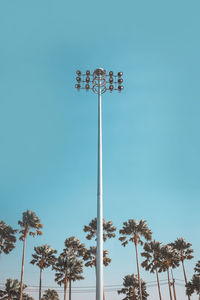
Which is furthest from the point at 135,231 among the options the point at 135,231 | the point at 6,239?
the point at 6,239

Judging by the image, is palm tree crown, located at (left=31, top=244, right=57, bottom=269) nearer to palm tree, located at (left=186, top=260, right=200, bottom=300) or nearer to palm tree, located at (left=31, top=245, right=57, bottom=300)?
palm tree, located at (left=31, top=245, right=57, bottom=300)

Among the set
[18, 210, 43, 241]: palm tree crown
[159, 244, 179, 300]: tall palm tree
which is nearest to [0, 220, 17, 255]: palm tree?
[18, 210, 43, 241]: palm tree crown

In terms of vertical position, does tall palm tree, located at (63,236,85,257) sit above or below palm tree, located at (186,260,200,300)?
above

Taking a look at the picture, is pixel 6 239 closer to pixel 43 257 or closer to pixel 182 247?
pixel 43 257

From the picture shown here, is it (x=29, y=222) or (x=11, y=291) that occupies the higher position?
(x=29, y=222)

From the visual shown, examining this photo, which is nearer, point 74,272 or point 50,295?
point 74,272

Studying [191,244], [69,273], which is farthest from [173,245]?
[69,273]

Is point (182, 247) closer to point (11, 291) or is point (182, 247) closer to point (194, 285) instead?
point (194, 285)

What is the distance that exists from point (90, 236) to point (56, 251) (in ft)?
20.2

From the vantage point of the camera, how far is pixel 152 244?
44.4 metres

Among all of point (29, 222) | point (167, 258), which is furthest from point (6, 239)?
point (167, 258)

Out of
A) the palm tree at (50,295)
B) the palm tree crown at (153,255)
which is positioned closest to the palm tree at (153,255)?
the palm tree crown at (153,255)

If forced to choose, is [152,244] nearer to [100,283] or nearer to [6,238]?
[6,238]

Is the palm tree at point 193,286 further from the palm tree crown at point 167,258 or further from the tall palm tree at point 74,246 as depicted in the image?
the tall palm tree at point 74,246
